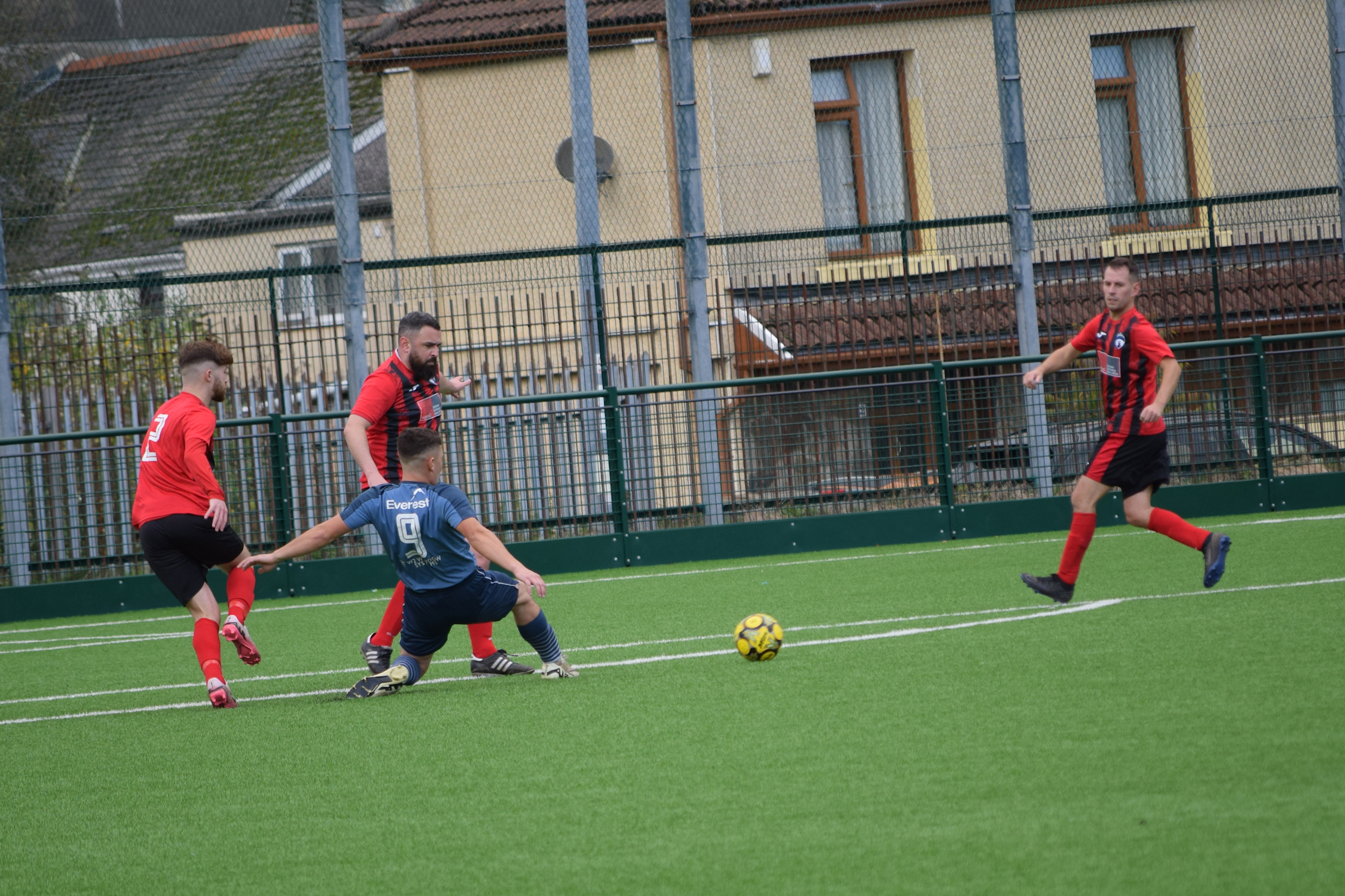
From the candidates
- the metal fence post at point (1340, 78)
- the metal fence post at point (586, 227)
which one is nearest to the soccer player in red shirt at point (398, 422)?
the metal fence post at point (586, 227)

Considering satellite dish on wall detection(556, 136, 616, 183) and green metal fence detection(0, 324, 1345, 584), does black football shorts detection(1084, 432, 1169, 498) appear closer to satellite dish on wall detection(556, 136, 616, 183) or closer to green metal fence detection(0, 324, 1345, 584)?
green metal fence detection(0, 324, 1345, 584)

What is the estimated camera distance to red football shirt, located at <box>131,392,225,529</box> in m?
6.52

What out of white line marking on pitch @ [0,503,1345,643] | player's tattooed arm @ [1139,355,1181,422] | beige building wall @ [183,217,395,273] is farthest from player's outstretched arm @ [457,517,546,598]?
beige building wall @ [183,217,395,273]

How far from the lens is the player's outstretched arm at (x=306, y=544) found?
6.06 meters

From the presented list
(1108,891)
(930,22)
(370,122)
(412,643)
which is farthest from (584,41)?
(370,122)

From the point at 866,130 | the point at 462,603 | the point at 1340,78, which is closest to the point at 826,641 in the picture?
the point at 462,603

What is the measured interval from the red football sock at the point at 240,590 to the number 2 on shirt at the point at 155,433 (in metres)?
0.68

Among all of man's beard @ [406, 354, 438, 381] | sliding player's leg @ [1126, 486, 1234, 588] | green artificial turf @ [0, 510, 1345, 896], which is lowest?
green artificial turf @ [0, 510, 1345, 896]

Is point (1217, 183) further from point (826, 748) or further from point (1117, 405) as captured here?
point (826, 748)

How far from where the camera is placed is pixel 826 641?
6.79m

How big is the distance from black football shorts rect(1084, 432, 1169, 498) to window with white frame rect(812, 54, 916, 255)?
355 inches

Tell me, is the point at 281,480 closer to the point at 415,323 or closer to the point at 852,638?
the point at 415,323

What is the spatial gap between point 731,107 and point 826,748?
13064 mm

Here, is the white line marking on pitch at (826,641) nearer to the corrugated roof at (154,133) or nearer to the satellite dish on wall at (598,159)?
the corrugated roof at (154,133)
